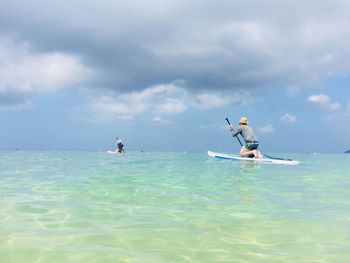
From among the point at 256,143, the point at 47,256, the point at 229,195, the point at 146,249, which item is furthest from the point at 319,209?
the point at 256,143

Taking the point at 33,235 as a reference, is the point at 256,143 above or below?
above

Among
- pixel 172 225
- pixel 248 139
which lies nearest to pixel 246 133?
pixel 248 139

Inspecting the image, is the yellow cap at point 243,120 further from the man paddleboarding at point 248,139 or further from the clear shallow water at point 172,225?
the clear shallow water at point 172,225

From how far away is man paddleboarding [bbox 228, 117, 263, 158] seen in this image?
22078mm

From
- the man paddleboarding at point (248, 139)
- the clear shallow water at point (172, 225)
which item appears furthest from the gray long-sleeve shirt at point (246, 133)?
the clear shallow water at point (172, 225)

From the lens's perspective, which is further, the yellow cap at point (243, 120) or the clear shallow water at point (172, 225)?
the yellow cap at point (243, 120)

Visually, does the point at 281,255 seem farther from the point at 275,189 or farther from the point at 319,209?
the point at 275,189

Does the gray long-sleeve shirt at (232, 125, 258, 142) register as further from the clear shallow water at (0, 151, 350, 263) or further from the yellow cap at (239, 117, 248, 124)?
the clear shallow water at (0, 151, 350, 263)

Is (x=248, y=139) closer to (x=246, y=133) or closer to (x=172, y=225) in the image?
(x=246, y=133)

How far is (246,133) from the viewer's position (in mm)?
22094

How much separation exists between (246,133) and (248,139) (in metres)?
0.36

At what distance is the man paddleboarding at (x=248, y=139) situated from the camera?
2208 cm

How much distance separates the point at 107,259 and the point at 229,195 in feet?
16.7

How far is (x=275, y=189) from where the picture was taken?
32.3 feet
